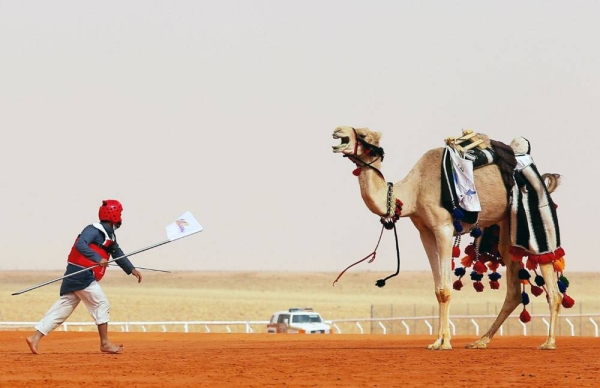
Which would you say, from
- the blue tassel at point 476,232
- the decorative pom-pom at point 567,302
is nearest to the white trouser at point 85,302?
the blue tassel at point 476,232

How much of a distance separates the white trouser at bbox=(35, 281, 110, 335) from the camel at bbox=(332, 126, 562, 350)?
413cm

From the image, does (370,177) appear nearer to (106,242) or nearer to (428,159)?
(428,159)

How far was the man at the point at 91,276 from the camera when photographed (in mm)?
18203

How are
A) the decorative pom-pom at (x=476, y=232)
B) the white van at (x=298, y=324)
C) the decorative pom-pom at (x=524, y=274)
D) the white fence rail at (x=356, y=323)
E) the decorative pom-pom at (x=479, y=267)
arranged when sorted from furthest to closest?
the white van at (x=298, y=324), the white fence rail at (x=356, y=323), the decorative pom-pom at (x=479, y=267), the decorative pom-pom at (x=524, y=274), the decorative pom-pom at (x=476, y=232)

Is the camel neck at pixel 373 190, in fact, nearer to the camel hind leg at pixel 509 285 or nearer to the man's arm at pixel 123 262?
the camel hind leg at pixel 509 285

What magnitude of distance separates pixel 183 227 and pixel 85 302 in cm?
183

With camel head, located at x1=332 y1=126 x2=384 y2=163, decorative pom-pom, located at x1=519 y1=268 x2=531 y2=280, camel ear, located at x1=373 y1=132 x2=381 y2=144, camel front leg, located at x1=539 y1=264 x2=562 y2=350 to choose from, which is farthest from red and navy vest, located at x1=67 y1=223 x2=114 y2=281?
camel front leg, located at x1=539 y1=264 x2=562 y2=350

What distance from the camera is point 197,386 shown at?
12297 millimetres

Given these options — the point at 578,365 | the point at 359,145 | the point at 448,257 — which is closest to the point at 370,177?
Answer: the point at 359,145

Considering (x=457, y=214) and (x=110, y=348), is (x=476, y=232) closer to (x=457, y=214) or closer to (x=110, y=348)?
(x=457, y=214)

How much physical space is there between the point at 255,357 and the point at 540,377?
4754 millimetres

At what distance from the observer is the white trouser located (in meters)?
18.2

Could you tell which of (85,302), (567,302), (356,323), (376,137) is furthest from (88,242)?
(356,323)

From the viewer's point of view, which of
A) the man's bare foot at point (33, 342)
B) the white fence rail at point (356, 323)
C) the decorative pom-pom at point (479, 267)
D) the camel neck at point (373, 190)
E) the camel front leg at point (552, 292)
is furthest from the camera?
the white fence rail at point (356, 323)
